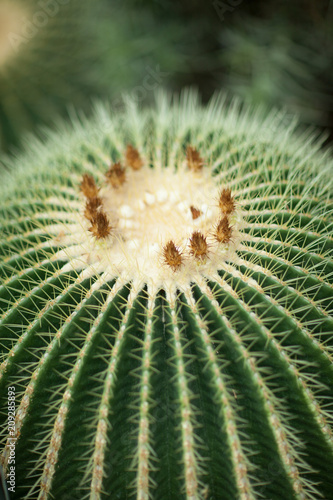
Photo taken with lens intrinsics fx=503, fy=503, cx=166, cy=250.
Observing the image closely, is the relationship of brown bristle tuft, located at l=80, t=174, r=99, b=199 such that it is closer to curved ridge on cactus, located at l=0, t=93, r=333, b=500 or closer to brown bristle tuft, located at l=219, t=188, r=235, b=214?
curved ridge on cactus, located at l=0, t=93, r=333, b=500

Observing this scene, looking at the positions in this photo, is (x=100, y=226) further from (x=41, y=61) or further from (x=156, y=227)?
(x=41, y=61)

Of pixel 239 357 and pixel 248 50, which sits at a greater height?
pixel 248 50

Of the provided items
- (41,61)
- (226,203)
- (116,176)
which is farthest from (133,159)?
(41,61)

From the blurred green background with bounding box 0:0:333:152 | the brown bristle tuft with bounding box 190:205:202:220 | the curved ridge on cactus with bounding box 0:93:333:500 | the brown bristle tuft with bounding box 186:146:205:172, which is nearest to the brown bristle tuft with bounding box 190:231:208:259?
the curved ridge on cactus with bounding box 0:93:333:500

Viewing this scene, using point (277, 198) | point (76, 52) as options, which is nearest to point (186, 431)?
point (277, 198)

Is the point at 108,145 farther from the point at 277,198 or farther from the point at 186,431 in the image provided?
the point at 186,431

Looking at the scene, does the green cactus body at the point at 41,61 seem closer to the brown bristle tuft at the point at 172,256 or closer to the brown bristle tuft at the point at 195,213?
the brown bristle tuft at the point at 195,213

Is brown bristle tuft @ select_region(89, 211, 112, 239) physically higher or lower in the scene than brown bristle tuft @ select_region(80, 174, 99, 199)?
lower
